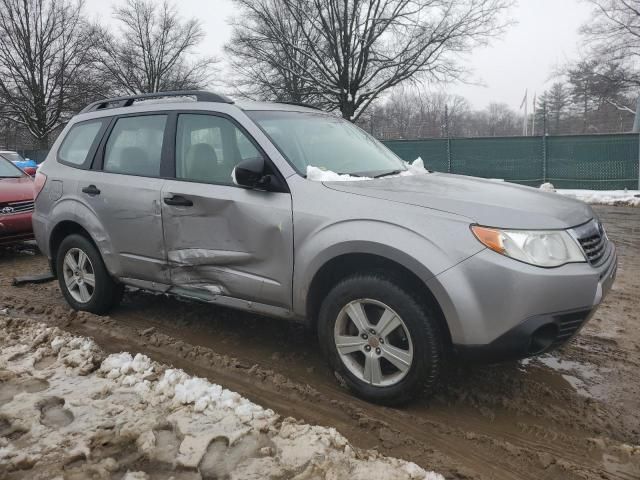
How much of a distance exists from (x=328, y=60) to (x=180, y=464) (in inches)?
857

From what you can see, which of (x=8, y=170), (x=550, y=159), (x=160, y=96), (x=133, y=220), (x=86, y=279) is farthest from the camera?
(x=550, y=159)

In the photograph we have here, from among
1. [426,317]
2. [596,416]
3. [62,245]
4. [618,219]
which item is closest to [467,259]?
[426,317]

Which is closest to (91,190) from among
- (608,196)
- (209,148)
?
(209,148)

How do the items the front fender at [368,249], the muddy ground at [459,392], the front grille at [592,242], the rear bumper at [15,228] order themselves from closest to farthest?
1. the muddy ground at [459,392]
2. the front fender at [368,249]
3. the front grille at [592,242]
4. the rear bumper at [15,228]

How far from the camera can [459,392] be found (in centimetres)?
313

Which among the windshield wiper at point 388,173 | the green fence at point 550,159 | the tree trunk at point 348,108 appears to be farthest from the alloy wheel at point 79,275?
the tree trunk at point 348,108

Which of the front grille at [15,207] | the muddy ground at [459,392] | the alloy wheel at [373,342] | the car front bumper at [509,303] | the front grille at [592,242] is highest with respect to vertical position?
the front grille at [15,207]

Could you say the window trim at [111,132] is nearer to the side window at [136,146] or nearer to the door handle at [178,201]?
the side window at [136,146]

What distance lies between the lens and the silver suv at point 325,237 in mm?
2596

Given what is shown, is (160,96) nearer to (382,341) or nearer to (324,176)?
(324,176)

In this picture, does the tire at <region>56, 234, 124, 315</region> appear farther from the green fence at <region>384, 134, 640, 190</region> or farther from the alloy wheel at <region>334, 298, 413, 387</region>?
the green fence at <region>384, 134, 640, 190</region>

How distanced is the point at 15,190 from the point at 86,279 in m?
3.82

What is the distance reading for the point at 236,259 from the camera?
3.43m

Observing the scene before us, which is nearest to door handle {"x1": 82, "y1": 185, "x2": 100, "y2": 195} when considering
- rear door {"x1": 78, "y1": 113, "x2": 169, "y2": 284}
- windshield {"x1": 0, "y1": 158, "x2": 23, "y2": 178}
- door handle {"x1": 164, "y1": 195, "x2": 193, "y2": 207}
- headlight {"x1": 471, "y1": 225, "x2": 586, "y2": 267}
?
rear door {"x1": 78, "y1": 113, "x2": 169, "y2": 284}
